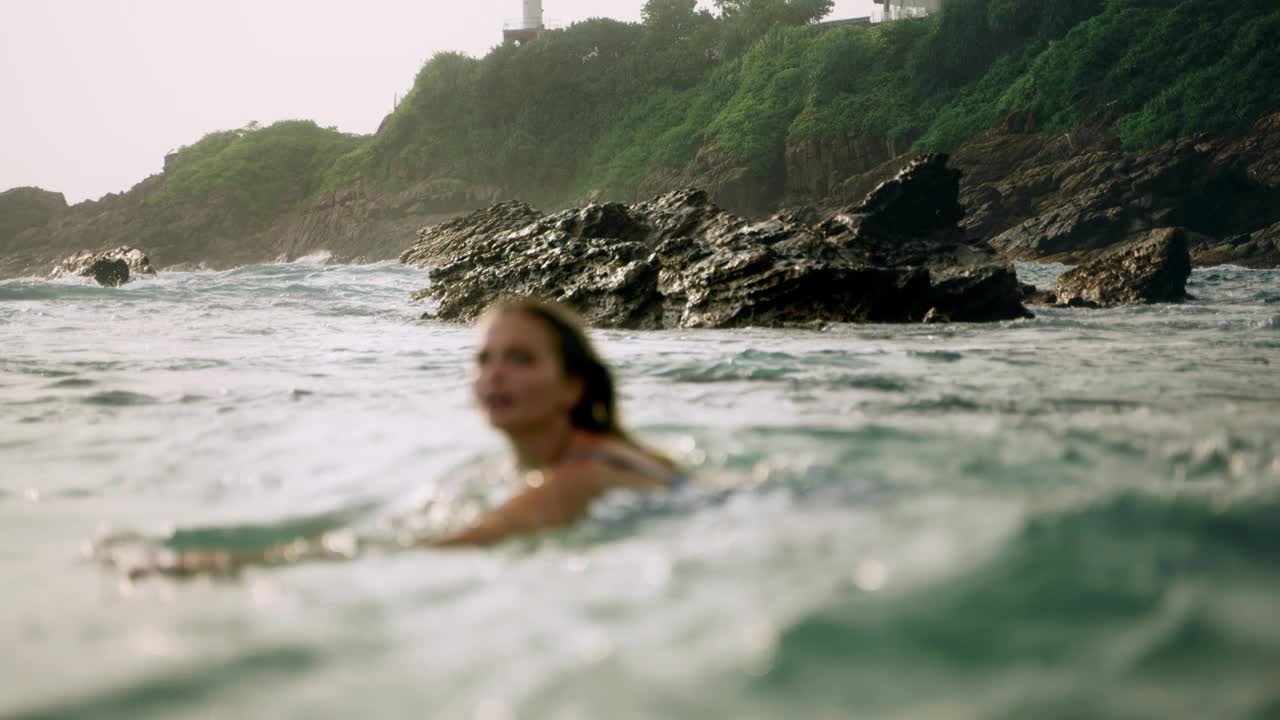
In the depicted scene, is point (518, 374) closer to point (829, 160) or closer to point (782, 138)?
point (829, 160)

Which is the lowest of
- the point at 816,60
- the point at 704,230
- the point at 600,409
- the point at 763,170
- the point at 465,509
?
the point at 465,509

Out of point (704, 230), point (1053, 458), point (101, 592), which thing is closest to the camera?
point (101, 592)

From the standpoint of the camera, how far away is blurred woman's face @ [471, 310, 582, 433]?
9.38 feet

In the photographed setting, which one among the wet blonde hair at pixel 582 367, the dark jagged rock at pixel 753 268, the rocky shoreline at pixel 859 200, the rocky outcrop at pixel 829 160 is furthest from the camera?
the rocky outcrop at pixel 829 160

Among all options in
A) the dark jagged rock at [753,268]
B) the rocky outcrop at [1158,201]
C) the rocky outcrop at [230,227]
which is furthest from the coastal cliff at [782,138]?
the dark jagged rock at [753,268]

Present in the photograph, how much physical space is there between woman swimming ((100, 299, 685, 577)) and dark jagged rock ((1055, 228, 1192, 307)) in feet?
42.2

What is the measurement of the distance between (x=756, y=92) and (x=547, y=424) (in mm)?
54888

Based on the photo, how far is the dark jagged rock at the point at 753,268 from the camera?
10.8 m

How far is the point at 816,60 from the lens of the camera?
53562mm

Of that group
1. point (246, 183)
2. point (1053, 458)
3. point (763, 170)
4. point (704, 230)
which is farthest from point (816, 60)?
point (1053, 458)

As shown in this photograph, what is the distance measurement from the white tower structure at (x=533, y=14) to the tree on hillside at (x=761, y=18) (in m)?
18.4

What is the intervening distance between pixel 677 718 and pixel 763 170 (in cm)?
5171

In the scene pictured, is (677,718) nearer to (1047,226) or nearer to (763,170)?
(1047,226)

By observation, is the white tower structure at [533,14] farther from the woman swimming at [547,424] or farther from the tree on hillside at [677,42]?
the woman swimming at [547,424]
